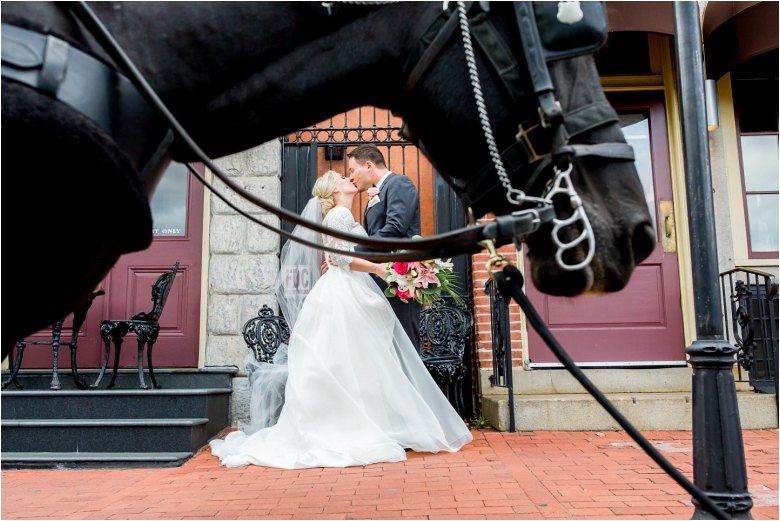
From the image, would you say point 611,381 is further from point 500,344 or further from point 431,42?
point 431,42

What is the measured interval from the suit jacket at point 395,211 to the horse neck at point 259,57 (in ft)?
10.1

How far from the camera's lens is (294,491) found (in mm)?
3229

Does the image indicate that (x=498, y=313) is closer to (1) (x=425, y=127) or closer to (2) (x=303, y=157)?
(2) (x=303, y=157)

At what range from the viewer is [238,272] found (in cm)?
551

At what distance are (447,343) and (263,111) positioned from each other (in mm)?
3979

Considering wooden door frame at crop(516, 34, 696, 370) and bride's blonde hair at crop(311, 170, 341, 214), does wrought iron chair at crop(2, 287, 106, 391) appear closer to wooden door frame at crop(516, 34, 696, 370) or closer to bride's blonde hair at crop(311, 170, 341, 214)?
bride's blonde hair at crop(311, 170, 341, 214)

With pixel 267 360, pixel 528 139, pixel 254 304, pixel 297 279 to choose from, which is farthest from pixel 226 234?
pixel 528 139

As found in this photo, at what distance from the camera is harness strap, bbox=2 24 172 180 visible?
1.01 m

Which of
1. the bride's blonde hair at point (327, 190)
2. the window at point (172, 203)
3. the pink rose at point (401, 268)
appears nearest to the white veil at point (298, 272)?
the bride's blonde hair at point (327, 190)

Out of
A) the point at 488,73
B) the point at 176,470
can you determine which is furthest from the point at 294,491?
the point at 488,73

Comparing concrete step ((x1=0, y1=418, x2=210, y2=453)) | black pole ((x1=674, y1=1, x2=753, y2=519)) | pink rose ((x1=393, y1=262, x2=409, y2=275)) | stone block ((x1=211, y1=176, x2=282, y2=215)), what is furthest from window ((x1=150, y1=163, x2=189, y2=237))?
black pole ((x1=674, y1=1, x2=753, y2=519))

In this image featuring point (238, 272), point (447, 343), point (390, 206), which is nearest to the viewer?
point (390, 206)

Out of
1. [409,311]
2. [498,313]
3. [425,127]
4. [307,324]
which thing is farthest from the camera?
[498,313]

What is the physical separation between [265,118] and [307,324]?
10.6 ft
